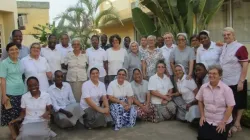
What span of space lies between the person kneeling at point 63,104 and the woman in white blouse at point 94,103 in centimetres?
20

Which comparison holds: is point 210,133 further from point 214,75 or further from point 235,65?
point 235,65

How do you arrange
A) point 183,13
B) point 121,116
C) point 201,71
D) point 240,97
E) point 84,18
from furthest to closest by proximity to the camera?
point 84,18, point 183,13, point 121,116, point 201,71, point 240,97

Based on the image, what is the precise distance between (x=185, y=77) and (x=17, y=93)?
3.19 m

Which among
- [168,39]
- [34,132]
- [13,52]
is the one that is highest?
[168,39]

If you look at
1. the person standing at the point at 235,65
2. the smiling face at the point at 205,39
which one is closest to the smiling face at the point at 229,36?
the person standing at the point at 235,65

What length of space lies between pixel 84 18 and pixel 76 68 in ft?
29.0

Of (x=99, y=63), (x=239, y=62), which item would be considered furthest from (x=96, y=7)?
(x=239, y=62)

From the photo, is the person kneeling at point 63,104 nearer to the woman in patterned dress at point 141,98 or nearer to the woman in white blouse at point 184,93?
the woman in patterned dress at point 141,98

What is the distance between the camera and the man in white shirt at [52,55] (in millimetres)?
6129

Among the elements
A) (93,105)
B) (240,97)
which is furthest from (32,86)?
(240,97)

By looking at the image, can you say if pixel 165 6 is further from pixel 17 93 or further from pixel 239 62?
pixel 17 93

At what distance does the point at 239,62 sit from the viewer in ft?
16.4

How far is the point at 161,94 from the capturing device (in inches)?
241

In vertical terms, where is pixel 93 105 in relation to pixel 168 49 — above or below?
below
